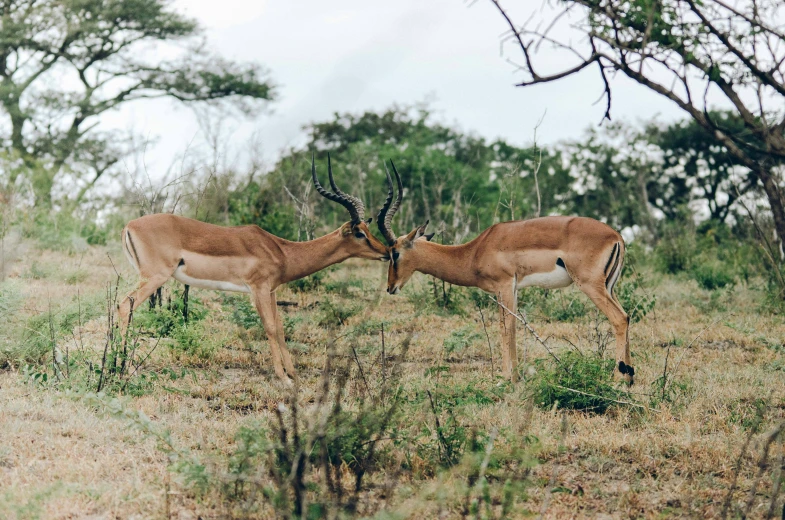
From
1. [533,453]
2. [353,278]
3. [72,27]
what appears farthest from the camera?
[72,27]

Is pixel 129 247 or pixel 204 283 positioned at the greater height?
pixel 129 247

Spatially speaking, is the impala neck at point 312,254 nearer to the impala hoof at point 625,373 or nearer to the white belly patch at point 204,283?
the white belly patch at point 204,283

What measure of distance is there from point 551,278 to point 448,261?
2.80 feet

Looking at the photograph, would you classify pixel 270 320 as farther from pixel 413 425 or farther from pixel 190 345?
pixel 413 425

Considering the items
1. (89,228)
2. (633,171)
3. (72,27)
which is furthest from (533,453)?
(633,171)

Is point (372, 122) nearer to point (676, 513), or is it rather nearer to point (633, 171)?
point (633, 171)

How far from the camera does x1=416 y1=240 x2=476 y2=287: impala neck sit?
6453 mm

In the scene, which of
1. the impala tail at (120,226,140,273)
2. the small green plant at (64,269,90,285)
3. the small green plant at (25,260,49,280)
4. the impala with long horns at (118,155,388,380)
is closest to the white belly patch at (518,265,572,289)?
the impala with long horns at (118,155,388,380)

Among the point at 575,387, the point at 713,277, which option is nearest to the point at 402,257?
the point at 575,387

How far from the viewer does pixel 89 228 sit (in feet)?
39.9

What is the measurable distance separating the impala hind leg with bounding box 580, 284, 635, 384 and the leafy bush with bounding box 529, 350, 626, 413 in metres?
0.48

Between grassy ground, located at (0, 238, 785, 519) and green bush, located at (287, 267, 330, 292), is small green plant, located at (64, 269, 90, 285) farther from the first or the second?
green bush, located at (287, 267, 330, 292)

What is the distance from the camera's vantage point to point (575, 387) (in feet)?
16.2

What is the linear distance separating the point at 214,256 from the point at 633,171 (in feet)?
65.7
